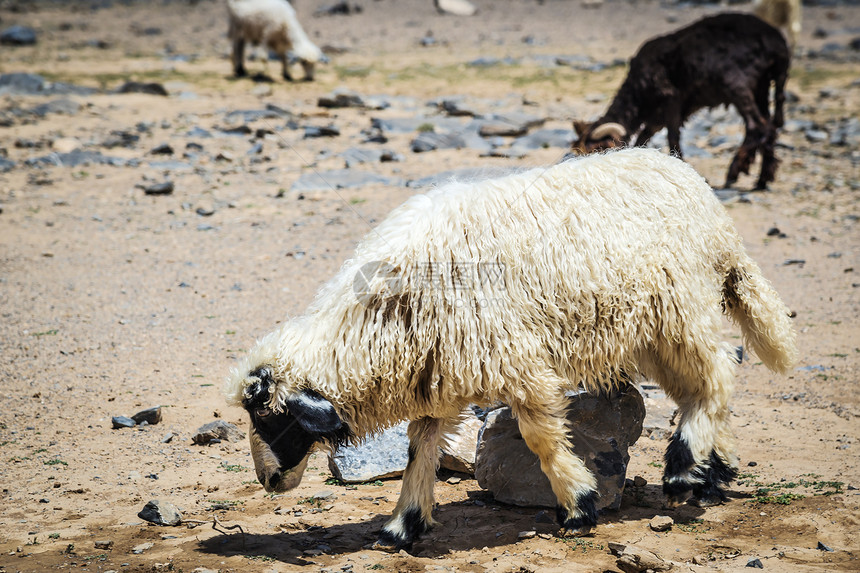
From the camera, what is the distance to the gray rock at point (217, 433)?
6309mm

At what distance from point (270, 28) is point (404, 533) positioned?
1954 centimetres

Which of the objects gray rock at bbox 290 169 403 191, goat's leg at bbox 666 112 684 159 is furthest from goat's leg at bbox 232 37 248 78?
goat's leg at bbox 666 112 684 159

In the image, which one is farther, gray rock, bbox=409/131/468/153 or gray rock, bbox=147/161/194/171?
gray rock, bbox=409/131/468/153

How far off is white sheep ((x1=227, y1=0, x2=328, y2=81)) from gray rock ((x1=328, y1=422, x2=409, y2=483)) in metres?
17.9

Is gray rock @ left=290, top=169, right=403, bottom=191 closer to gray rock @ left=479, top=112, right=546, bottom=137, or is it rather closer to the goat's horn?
the goat's horn

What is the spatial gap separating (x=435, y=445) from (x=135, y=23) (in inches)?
1353

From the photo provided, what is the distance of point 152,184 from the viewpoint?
1323cm

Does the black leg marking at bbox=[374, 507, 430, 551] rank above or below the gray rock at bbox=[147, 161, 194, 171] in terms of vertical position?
below

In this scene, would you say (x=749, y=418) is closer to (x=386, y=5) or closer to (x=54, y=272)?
(x=54, y=272)

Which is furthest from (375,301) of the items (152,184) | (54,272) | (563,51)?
(563,51)

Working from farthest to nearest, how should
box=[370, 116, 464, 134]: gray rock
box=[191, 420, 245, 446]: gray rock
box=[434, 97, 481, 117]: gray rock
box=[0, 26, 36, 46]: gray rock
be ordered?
box=[0, 26, 36, 46]: gray rock, box=[434, 97, 481, 117]: gray rock, box=[370, 116, 464, 134]: gray rock, box=[191, 420, 245, 446]: gray rock

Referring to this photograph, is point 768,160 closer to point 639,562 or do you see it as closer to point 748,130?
point 748,130

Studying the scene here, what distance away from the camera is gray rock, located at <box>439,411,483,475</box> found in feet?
19.7

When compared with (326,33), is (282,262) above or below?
below
